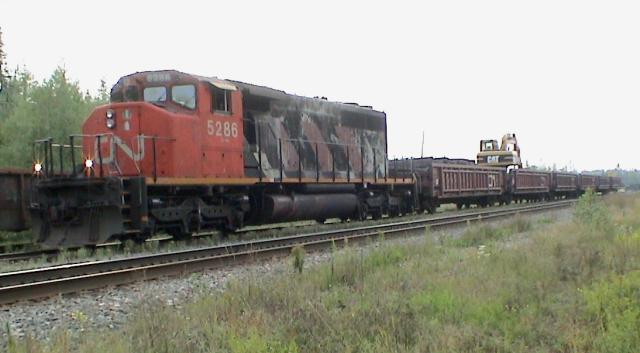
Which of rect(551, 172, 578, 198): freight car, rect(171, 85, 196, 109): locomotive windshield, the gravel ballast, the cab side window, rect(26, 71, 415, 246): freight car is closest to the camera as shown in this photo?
the gravel ballast

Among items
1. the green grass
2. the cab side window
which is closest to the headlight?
the cab side window

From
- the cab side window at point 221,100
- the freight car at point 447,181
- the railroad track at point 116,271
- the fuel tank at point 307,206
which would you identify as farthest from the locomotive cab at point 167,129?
the freight car at point 447,181

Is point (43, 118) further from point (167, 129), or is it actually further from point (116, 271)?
point (116, 271)

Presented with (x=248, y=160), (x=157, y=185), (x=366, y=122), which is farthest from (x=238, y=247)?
(x=366, y=122)

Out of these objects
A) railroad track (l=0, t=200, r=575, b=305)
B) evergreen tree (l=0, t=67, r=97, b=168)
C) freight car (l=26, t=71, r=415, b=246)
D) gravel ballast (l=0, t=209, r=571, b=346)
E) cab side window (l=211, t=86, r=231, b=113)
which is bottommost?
gravel ballast (l=0, t=209, r=571, b=346)

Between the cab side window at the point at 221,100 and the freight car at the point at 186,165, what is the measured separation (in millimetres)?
22

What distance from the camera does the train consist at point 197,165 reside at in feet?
38.4

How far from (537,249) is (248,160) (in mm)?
7465

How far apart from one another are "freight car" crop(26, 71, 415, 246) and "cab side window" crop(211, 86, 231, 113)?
22 millimetres

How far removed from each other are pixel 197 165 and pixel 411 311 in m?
8.27

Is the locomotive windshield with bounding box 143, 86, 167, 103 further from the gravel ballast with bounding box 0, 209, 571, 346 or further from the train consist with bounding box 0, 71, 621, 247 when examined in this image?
the gravel ballast with bounding box 0, 209, 571, 346

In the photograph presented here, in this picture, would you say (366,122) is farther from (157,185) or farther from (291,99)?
(157,185)

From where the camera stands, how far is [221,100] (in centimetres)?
1382

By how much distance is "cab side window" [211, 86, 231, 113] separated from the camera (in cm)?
1362
